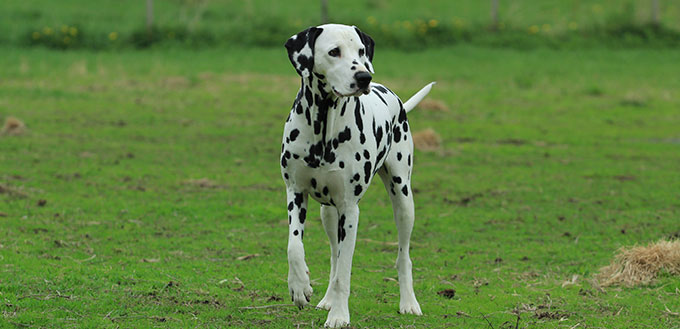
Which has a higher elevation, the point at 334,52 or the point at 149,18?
the point at 334,52

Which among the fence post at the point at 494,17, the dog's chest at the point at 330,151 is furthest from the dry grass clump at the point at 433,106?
the dog's chest at the point at 330,151

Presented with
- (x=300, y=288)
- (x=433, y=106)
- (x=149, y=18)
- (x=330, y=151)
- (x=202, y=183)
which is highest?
(x=330, y=151)

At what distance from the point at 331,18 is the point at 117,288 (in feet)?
66.9

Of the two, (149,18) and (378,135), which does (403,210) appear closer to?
(378,135)

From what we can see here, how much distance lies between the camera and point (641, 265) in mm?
8828

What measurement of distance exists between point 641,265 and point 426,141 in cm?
774

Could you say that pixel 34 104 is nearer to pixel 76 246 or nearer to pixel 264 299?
pixel 76 246

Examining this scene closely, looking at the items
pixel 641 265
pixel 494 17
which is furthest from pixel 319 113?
pixel 494 17

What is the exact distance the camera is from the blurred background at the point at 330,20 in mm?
26344

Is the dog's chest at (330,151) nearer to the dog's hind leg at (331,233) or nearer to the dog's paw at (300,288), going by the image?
the dog's hind leg at (331,233)

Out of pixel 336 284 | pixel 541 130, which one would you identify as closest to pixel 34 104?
pixel 541 130

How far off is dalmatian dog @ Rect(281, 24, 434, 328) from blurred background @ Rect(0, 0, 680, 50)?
1981 centimetres

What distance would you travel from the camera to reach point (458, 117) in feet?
64.3

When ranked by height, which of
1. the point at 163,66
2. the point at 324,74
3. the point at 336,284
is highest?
the point at 324,74
